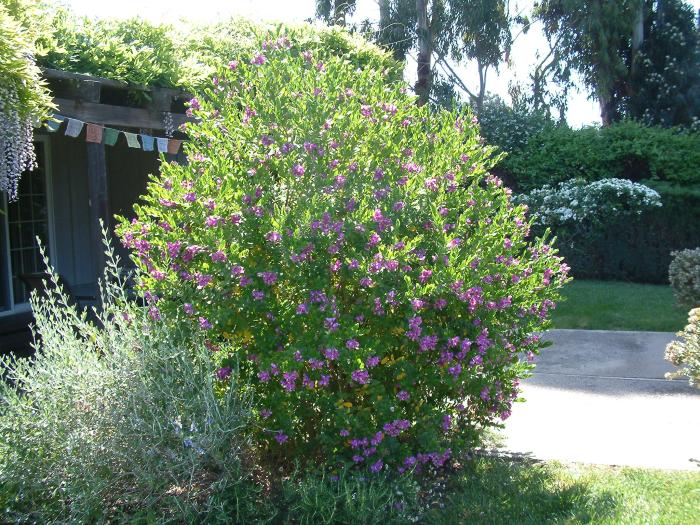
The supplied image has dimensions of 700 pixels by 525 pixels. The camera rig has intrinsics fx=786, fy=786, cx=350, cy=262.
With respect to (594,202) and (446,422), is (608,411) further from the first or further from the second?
(594,202)

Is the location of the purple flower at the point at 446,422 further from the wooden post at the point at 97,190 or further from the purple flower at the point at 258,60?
the wooden post at the point at 97,190

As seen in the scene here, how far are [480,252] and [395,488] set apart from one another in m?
1.34

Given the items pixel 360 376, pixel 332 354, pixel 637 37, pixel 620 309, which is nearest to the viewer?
pixel 332 354

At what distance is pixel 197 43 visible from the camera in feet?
26.9

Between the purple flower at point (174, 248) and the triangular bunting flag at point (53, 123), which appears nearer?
the purple flower at point (174, 248)

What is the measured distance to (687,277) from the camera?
8.88 metres

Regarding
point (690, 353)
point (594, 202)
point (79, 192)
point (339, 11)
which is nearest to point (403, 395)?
point (690, 353)

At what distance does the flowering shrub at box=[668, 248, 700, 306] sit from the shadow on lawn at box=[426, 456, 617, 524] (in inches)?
188

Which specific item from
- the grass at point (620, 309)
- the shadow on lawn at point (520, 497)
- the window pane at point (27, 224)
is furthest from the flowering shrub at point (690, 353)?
the window pane at point (27, 224)

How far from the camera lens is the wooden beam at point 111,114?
20.1 ft

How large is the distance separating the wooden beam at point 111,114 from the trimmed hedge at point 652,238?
7.83 metres

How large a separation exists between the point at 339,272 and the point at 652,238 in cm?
A: 953

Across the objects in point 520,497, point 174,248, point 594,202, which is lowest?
point 520,497

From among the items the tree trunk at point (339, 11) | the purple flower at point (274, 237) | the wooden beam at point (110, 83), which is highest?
the tree trunk at point (339, 11)
